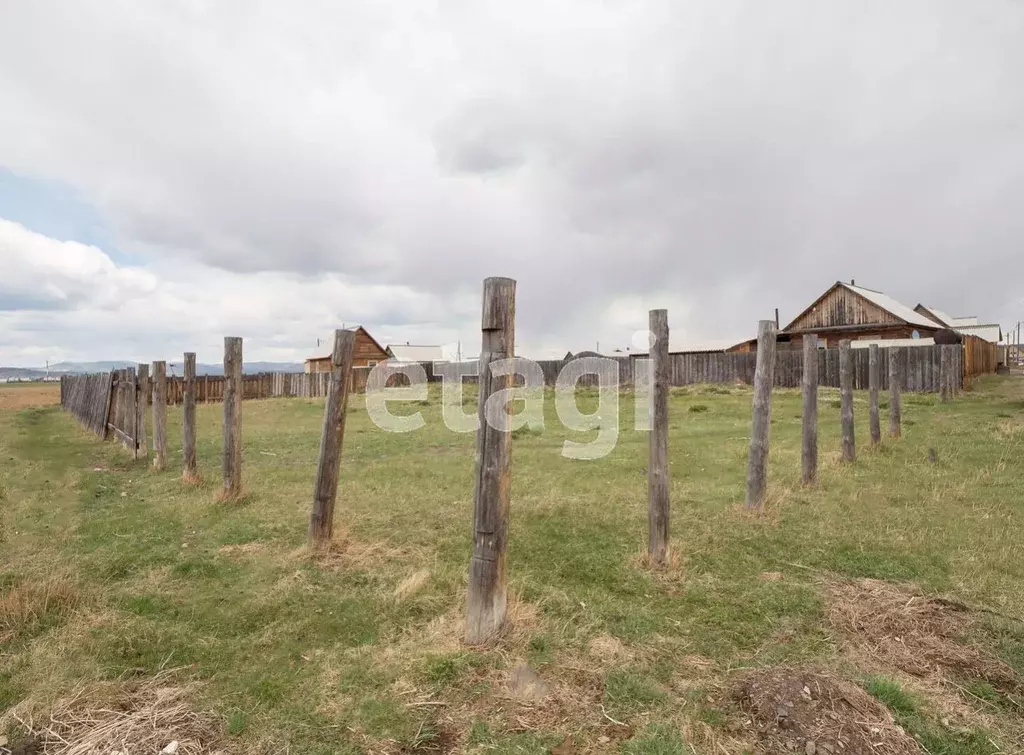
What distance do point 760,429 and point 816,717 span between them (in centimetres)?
435

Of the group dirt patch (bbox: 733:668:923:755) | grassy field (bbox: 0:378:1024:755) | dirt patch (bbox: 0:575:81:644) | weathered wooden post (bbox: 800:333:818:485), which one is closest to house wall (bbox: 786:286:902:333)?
grassy field (bbox: 0:378:1024:755)

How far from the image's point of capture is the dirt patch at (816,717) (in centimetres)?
291

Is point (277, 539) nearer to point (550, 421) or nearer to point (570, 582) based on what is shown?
point (570, 582)

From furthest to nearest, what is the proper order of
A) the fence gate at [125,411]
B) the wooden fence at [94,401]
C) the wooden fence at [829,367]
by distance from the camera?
the wooden fence at [829,367], the wooden fence at [94,401], the fence gate at [125,411]

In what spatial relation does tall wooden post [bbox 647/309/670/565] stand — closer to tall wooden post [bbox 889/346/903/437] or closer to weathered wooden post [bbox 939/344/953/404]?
tall wooden post [bbox 889/346/903/437]

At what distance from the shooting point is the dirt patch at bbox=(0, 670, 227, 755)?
3006 mm

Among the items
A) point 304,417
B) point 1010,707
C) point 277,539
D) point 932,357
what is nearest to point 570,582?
point 1010,707

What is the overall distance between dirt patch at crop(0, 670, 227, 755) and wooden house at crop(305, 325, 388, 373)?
43376 millimetres

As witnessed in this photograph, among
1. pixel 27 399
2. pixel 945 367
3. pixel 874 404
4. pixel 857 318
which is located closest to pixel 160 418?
pixel 874 404

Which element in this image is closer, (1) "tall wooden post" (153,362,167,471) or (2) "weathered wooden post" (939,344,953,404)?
(1) "tall wooden post" (153,362,167,471)

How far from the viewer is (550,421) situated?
695 inches

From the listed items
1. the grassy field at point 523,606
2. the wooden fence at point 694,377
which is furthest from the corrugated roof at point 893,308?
the grassy field at point 523,606

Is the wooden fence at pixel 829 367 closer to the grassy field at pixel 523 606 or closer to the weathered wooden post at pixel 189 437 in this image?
the grassy field at pixel 523 606

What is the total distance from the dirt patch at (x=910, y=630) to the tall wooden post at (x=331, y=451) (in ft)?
15.6
